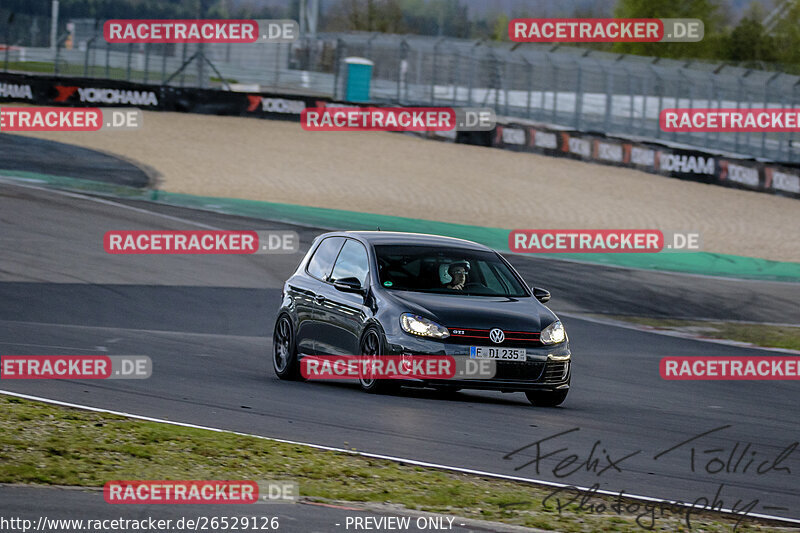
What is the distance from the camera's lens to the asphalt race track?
339 inches

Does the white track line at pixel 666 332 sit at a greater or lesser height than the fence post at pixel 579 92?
lesser

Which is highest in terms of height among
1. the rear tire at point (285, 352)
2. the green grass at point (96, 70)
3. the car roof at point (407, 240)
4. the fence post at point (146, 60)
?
the fence post at point (146, 60)

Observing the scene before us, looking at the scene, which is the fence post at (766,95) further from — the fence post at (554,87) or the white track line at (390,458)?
the white track line at (390,458)

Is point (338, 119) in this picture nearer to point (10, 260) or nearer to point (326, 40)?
point (326, 40)

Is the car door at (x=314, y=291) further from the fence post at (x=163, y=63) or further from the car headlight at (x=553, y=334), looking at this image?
the fence post at (x=163, y=63)

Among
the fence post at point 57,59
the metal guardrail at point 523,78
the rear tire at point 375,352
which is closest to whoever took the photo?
the rear tire at point 375,352

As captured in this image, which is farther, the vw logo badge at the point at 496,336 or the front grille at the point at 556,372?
the front grille at the point at 556,372

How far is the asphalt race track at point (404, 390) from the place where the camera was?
860cm

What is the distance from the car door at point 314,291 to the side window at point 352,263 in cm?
13

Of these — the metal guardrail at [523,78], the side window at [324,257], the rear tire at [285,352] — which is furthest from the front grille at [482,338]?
A: the metal guardrail at [523,78]

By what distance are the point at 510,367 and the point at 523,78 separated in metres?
34.7

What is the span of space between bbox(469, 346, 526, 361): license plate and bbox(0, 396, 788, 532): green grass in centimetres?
275

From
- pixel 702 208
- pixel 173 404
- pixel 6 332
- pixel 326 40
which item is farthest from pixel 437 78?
pixel 173 404

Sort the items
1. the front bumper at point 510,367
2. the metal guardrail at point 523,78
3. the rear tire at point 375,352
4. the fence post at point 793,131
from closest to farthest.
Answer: the front bumper at point 510,367 < the rear tire at point 375,352 < the fence post at point 793,131 < the metal guardrail at point 523,78
